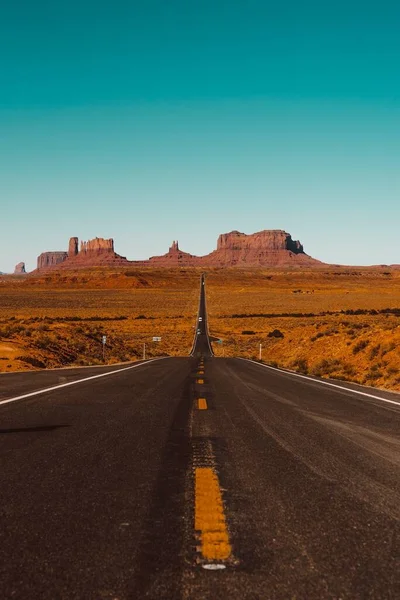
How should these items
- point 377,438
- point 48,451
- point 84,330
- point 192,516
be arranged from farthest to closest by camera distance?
1. point 84,330
2. point 377,438
3. point 48,451
4. point 192,516

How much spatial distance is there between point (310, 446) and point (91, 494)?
292 centimetres

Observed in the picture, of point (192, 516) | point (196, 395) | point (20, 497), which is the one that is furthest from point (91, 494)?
point (196, 395)

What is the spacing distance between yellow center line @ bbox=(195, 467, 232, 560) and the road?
0.05ft

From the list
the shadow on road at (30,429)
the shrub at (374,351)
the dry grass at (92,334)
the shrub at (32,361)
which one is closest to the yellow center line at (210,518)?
the shadow on road at (30,429)

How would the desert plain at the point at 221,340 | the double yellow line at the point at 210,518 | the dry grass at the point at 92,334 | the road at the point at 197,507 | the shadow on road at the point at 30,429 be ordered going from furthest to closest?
1. the dry grass at the point at 92,334
2. the desert plain at the point at 221,340
3. the shadow on road at the point at 30,429
4. the double yellow line at the point at 210,518
5. the road at the point at 197,507

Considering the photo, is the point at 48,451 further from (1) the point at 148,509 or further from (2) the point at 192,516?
(2) the point at 192,516

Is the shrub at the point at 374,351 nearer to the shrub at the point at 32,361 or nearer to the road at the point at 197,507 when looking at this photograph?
the road at the point at 197,507

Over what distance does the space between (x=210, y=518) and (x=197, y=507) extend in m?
0.24

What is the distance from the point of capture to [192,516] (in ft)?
11.1

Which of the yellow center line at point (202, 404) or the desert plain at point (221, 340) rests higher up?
the yellow center line at point (202, 404)

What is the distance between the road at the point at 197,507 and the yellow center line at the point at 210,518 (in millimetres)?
14

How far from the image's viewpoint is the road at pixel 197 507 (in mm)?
2529

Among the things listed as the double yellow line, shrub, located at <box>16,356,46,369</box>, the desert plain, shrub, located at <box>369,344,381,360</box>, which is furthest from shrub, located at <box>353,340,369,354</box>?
the double yellow line

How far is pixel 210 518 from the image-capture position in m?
3.33
